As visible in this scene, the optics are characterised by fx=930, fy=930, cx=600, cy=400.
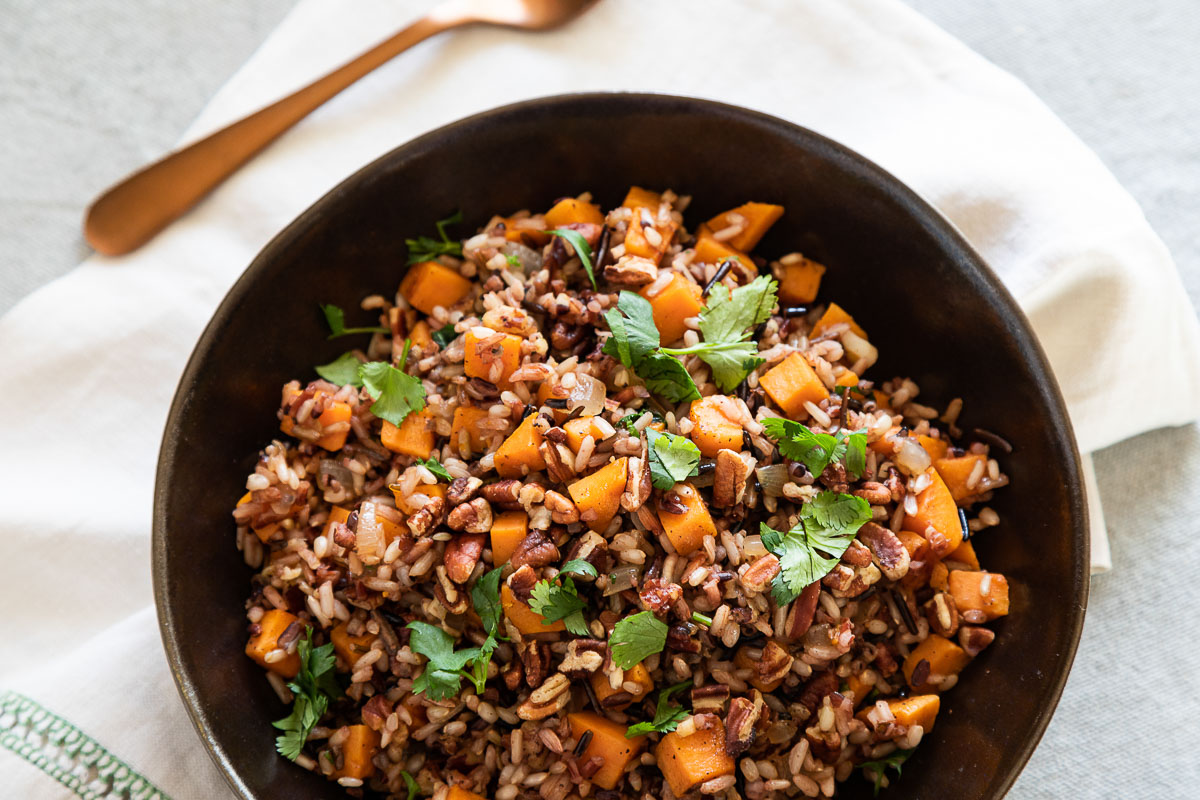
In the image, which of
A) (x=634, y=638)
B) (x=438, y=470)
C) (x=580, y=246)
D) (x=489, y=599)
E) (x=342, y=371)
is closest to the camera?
(x=634, y=638)

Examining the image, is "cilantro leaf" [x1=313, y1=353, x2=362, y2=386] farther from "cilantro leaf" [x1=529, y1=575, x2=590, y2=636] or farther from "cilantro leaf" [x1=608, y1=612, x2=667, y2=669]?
"cilantro leaf" [x1=608, y1=612, x2=667, y2=669]

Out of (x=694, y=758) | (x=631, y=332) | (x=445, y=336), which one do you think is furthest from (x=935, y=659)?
(x=445, y=336)

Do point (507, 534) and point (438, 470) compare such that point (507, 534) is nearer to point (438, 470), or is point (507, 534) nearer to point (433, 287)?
point (438, 470)

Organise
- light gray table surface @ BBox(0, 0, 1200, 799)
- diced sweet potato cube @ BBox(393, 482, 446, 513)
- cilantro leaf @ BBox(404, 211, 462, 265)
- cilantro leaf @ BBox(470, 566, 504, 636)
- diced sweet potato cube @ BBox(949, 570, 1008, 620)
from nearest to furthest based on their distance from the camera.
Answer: cilantro leaf @ BBox(470, 566, 504, 636) → diced sweet potato cube @ BBox(393, 482, 446, 513) → diced sweet potato cube @ BBox(949, 570, 1008, 620) → cilantro leaf @ BBox(404, 211, 462, 265) → light gray table surface @ BBox(0, 0, 1200, 799)

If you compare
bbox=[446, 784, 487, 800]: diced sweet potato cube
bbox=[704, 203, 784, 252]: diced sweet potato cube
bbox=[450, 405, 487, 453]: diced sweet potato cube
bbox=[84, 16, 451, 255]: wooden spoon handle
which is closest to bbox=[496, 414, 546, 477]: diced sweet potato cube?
bbox=[450, 405, 487, 453]: diced sweet potato cube

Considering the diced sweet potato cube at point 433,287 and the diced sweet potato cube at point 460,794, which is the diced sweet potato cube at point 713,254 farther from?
the diced sweet potato cube at point 460,794

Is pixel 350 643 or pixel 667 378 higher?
pixel 667 378

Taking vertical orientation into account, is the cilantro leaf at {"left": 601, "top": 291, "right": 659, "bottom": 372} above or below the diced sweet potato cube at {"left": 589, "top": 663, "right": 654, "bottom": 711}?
above
